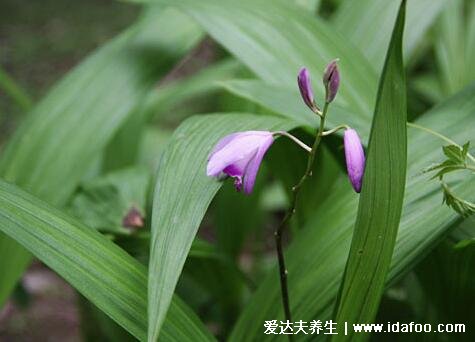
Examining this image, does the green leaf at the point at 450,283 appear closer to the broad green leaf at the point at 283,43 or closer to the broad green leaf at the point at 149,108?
the broad green leaf at the point at 283,43

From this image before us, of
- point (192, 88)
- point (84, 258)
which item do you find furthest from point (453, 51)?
point (84, 258)

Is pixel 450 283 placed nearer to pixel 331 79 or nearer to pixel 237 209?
pixel 331 79

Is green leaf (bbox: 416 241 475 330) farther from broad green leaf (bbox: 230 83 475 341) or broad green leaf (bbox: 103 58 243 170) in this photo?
broad green leaf (bbox: 103 58 243 170)

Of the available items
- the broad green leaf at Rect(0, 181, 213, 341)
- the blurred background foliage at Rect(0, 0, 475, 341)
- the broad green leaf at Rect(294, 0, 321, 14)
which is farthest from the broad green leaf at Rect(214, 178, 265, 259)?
the broad green leaf at Rect(0, 181, 213, 341)

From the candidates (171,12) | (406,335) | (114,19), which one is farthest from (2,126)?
(406,335)

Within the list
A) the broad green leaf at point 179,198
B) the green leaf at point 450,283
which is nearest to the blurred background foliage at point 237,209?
the green leaf at point 450,283

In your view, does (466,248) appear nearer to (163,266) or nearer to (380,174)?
(380,174)
